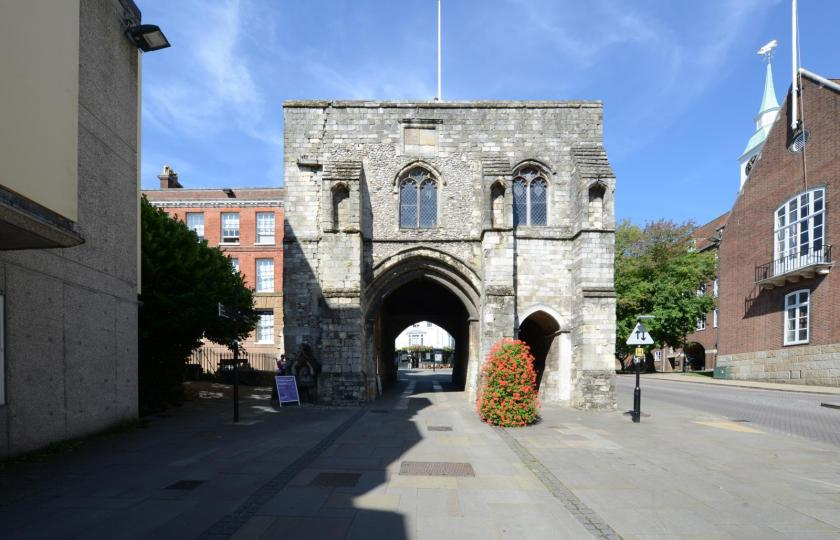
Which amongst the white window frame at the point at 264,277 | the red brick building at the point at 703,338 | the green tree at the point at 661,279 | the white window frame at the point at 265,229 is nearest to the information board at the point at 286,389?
the white window frame at the point at 264,277

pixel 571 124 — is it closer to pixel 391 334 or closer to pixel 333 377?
pixel 333 377

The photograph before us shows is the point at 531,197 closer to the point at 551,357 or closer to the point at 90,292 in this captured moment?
the point at 551,357

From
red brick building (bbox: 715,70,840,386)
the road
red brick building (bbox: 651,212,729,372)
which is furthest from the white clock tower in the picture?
the road

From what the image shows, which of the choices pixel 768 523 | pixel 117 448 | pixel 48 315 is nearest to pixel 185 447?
pixel 117 448

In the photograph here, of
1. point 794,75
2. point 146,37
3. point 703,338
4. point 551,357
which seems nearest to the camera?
point 146,37

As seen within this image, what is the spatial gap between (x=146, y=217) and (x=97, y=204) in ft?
14.0

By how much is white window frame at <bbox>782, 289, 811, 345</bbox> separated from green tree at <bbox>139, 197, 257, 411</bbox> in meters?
24.2

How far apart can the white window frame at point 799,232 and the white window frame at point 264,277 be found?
87.7ft

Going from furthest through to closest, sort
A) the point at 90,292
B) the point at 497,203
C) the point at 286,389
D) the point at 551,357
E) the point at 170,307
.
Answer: the point at 551,357, the point at 497,203, the point at 286,389, the point at 170,307, the point at 90,292

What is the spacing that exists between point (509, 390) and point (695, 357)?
131 feet

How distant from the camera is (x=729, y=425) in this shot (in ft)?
39.0

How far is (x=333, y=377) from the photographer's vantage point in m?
15.1

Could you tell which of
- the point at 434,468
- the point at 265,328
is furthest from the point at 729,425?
the point at 265,328

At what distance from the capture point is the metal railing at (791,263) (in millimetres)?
21781
